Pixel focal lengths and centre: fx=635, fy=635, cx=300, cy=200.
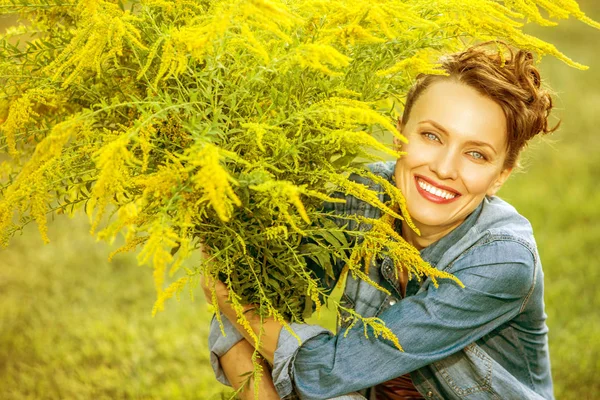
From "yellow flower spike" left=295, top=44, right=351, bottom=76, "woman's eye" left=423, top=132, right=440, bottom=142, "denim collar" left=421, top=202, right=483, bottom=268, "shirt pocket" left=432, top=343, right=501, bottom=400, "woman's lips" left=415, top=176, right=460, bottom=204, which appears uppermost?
"yellow flower spike" left=295, top=44, right=351, bottom=76

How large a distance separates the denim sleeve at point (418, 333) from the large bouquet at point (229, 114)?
10cm

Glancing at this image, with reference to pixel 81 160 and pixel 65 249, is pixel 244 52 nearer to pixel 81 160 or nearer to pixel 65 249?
pixel 81 160

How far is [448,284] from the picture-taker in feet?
6.18

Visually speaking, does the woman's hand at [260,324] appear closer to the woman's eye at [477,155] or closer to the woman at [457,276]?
the woman at [457,276]

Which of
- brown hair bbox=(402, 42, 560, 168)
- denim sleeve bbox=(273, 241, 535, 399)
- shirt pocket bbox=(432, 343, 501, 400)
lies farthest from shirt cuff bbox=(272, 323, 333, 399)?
brown hair bbox=(402, 42, 560, 168)

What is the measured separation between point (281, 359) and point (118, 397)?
5.84ft

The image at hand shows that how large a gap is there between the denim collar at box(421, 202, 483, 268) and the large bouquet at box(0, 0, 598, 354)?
0.36 metres

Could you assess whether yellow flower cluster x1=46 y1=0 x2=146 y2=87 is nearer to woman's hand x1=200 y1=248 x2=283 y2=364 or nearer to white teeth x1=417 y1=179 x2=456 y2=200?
woman's hand x1=200 y1=248 x2=283 y2=364

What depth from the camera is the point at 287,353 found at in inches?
75.2

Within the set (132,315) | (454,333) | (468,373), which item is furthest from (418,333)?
(132,315)

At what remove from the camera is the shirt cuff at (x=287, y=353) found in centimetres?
190

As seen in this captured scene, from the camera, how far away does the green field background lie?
3.44 m

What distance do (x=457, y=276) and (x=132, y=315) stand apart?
2.71 meters

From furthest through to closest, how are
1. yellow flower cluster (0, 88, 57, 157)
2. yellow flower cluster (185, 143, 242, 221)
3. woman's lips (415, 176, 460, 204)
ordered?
woman's lips (415, 176, 460, 204) < yellow flower cluster (0, 88, 57, 157) < yellow flower cluster (185, 143, 242, 221)
